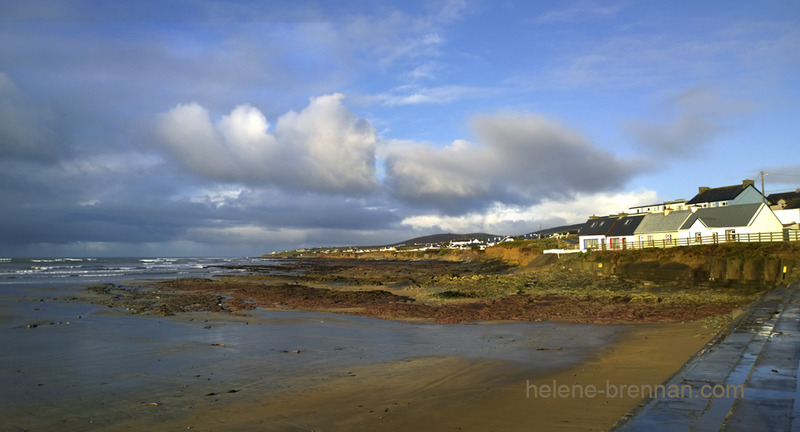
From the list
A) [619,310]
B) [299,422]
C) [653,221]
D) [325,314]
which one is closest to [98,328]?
[325,314]

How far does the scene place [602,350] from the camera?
13.2m

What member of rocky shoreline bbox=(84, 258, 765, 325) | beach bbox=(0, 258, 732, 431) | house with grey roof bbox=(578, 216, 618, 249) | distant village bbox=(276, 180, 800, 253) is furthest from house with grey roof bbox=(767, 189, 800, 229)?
beach bbox=(0, 258, 732, 431)

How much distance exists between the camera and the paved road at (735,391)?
5.74 m

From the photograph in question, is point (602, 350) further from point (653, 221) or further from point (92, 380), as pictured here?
point (653, 221)

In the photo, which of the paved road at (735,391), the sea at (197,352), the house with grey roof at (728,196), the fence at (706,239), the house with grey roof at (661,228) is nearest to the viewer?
the paved road at (735,391)

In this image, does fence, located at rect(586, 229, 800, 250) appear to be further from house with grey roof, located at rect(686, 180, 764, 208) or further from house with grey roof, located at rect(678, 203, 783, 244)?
house with grey roof, located at rect(686, 180, 764, 208)

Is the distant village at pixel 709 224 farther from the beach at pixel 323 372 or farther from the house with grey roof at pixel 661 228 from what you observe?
the beach at pixel 323 372

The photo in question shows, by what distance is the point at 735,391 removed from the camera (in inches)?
273

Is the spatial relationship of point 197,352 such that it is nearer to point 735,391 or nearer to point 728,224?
point 735,391

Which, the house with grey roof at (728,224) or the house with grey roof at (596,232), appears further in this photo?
the house with grey roof at (596,232)

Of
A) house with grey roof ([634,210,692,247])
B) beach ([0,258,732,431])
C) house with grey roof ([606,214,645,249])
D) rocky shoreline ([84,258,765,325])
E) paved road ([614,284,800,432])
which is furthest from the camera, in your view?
house with grey roof ([606,214,645,249])

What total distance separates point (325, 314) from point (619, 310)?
1374 cm

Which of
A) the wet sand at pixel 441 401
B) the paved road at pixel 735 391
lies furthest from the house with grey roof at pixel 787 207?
the wet sand at pixel 441 401

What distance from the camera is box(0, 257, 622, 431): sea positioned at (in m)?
8.93
